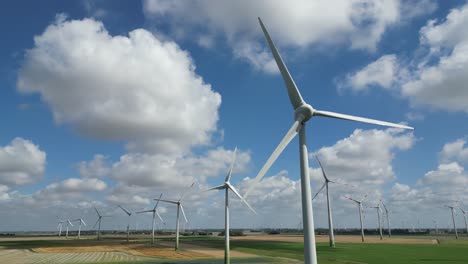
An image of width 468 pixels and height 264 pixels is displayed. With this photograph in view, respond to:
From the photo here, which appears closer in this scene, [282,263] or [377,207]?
[282,263]

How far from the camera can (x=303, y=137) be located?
3028cm

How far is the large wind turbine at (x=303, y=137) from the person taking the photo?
26.2 metres

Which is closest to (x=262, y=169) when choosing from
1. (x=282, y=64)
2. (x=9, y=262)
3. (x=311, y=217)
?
(x=311, y=217)

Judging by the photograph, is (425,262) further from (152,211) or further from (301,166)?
(152,211)

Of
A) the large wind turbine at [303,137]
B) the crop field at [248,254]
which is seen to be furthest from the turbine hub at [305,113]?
the crop field at [248,254]

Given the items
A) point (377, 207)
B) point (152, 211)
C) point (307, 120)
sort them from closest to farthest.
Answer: point (307, 120) → point (152, 211) → point (377, 207)

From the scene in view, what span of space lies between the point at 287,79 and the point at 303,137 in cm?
717

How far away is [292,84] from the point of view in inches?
1328

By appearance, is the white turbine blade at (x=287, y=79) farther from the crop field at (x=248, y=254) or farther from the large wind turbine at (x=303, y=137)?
the crop field at (x=248, y=254)

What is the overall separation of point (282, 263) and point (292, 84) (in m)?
42.2

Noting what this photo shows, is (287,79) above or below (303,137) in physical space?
above

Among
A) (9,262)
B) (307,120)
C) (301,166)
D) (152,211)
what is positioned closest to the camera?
(301,166)

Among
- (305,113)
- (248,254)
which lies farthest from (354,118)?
(248,254)

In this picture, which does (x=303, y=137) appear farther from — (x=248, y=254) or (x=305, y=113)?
(x=248, y=254)
